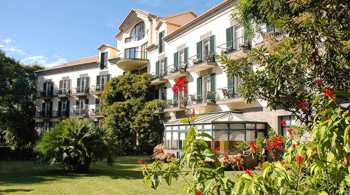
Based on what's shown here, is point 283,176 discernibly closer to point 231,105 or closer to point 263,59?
point 263,59

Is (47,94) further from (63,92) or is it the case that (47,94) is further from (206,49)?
(206,49)

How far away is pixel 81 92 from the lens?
1799 inches

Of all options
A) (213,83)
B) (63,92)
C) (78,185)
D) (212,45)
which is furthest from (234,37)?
(63,92)

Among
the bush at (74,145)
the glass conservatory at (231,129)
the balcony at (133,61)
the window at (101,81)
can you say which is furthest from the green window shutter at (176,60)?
the bush at (74,145)

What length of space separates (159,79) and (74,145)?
17.5m

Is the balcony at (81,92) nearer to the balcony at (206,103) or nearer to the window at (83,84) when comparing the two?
the window at (83,84)

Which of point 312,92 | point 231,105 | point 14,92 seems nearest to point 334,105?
point 312,92

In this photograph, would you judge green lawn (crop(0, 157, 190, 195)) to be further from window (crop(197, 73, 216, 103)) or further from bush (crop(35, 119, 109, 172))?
window (crop(197, 73, 216, 103))

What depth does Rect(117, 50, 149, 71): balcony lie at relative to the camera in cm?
3834

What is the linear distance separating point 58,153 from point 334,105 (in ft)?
51.8

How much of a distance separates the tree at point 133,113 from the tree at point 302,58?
26974mm

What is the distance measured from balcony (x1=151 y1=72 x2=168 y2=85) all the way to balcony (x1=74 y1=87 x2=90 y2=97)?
12.8 metres

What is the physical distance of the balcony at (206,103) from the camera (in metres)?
26.7

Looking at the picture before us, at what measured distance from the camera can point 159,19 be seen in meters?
37.3
